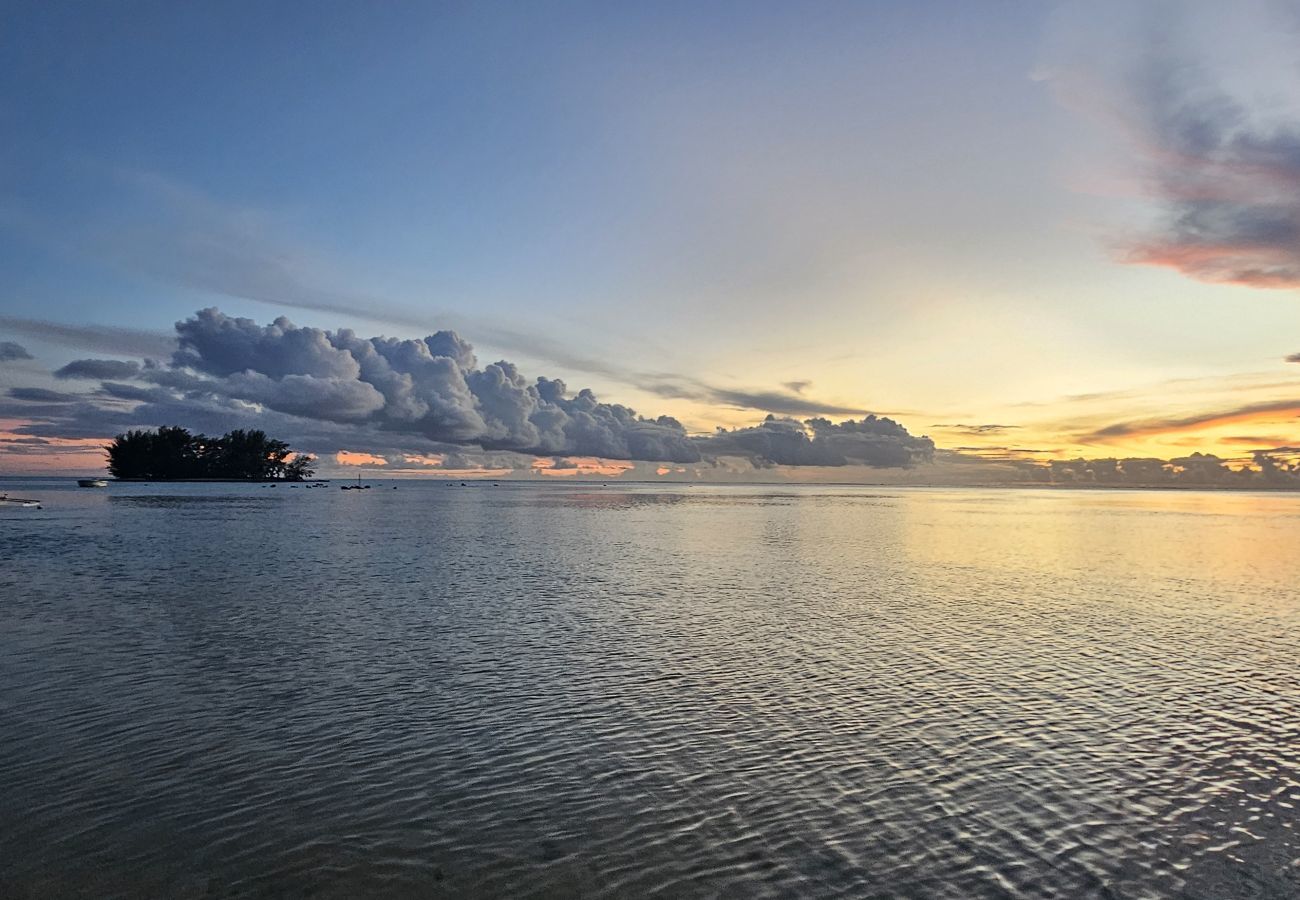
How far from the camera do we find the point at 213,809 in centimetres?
1280

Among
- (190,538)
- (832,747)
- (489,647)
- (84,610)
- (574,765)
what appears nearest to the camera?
(574,765)

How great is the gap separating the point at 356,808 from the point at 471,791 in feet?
6.48

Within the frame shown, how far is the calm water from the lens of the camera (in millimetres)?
11188

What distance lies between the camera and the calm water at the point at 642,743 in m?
11.2

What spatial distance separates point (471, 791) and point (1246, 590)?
46227 millimetres

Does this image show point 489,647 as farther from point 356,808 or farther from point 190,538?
point 190,538

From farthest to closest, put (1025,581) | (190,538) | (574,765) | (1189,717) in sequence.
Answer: (190,538) < (1025,581) < (1189,717) < (574,765)

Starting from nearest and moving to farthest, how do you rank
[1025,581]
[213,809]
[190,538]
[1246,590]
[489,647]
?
1. [213,809]
2. [489,647]
3. [1246,590]
4. [1025,581]
5. [190,538]

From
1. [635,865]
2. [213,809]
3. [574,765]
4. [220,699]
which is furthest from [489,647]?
[635,865]

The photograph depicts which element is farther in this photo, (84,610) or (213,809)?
(84,610)

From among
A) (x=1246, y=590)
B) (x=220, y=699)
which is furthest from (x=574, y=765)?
(x=1246, y=590)

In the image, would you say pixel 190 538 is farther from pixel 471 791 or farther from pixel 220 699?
pixel 471 791

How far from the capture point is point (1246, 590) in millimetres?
41906

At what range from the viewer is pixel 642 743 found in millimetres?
16562
